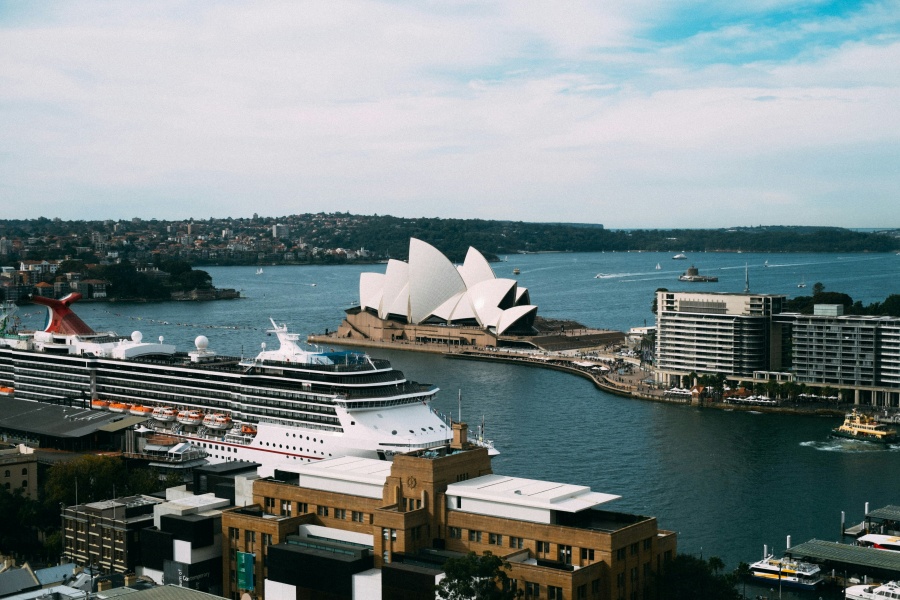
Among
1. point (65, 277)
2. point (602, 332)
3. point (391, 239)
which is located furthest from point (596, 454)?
point (391, 239)

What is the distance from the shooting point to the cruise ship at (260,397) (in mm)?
22031

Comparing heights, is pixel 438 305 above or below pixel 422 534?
above

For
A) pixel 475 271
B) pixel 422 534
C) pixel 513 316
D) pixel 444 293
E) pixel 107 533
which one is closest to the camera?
pixel 422 534

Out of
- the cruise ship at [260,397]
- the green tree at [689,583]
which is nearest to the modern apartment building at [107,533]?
the cruise ship at [260,397]

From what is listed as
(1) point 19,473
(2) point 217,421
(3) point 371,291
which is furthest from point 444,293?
(1) point 19,473

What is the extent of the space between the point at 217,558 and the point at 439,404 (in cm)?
1656

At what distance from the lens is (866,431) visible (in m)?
28.7

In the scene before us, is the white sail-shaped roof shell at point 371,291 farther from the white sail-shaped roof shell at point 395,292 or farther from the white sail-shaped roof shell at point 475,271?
the white sail-shaped roof shell at point 475,271

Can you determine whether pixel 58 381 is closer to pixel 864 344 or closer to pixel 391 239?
pixel 864 344

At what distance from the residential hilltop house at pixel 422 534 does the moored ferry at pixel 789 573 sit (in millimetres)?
3579

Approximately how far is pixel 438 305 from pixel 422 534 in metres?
38.0

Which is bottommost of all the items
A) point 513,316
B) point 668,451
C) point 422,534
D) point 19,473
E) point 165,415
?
point 668,451

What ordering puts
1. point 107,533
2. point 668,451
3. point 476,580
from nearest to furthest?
1. point 476,580
2. point 107,533
3. point 668,451

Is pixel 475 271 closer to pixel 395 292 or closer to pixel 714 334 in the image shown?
pixel 395 292
